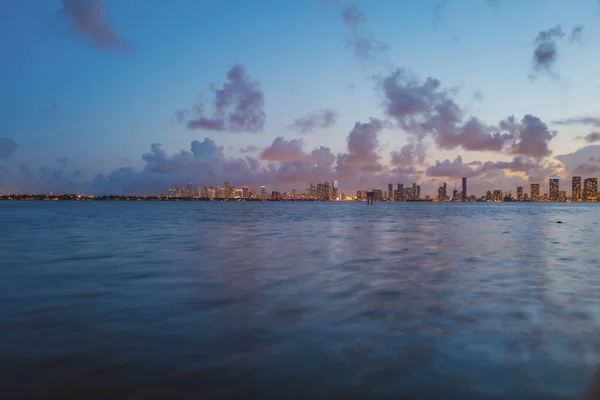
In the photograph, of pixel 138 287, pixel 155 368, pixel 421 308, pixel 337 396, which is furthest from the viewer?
pixel 138 287

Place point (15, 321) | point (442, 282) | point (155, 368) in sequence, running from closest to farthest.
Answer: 1. point (155, 368)
2. point (15, 321)
3. point (442, 282)

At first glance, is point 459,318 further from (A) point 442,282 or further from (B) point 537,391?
(A) point 442,282

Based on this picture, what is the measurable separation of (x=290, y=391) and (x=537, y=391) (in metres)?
4.15

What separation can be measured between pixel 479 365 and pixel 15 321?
1131 centimetres

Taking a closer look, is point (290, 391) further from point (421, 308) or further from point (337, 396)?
point (421, 308)

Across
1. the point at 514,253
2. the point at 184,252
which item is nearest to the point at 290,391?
the point at 184,252

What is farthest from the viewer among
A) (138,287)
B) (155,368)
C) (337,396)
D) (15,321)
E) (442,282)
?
(442,282)

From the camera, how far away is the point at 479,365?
7980 millimetres

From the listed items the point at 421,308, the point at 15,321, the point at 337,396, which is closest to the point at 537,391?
the point at 337,396

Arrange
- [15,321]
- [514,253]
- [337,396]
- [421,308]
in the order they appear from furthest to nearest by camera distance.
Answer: [514,253] → [421,308] → [15,321] → [337,396]

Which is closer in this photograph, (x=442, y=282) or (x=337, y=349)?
(x=337, y=349)

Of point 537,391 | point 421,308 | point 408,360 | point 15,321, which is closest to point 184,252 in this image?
point 15,321

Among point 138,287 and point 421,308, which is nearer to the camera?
point 421,308

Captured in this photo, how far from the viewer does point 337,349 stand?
8.81 meters
